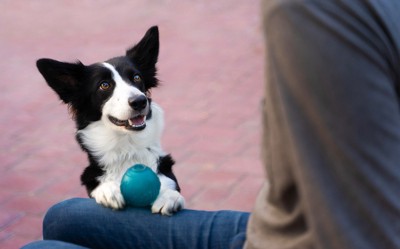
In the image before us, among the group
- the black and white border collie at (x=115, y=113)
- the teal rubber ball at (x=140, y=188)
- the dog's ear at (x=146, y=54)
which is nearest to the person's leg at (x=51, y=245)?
the teal rubber ball at (x=140, y=188)

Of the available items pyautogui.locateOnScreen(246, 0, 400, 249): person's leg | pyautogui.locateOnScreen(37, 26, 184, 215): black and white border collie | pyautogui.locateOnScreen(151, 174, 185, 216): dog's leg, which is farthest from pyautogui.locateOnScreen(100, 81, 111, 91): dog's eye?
pyautogui.locateOnScreen(246, 0, 400, 249): person's leg

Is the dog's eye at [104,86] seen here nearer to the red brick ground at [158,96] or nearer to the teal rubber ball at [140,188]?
the teal rubber ball at [140,188]

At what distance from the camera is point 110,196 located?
2.07 metres

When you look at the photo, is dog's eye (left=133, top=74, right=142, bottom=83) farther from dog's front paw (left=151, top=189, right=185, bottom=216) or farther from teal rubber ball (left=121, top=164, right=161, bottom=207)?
dog's front paw (left=151, top=189, right=185, bottom=216)

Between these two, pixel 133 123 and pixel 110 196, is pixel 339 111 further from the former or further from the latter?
pixel 133 123

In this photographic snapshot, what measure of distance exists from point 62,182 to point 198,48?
7.35 ft

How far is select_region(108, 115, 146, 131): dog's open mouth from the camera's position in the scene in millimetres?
2568

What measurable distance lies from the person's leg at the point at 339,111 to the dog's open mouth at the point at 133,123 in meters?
1.45

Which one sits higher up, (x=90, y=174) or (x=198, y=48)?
(x=90, y=174)

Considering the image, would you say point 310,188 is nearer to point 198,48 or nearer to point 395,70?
point 395,70

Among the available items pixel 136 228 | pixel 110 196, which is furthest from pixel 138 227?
pixel 110 196

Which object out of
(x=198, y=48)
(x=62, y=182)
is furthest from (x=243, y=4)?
(x=62, y=182)

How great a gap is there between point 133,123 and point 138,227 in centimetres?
78

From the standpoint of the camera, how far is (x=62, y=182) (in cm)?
410
